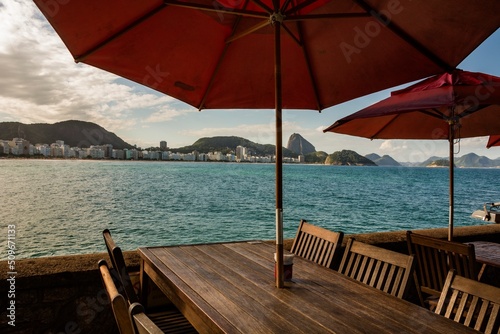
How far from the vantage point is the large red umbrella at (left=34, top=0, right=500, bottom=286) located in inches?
84.9

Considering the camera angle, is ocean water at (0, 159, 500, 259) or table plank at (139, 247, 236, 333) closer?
Result: table plank at (139, 247, 236, 333)

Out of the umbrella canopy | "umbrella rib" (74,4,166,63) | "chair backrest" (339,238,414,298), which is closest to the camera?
"chair backrest" (339,238,414,298)

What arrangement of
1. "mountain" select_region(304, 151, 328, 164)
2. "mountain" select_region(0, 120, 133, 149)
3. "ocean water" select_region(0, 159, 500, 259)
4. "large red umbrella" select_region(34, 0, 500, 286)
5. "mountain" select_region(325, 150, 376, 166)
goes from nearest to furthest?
"large red umbrella" select_region(34, 0, 500, 286) < "ocean water" select_region(0, 159, 500, 259) < "mountain" select_region(0, 120, 133, 149) < "mountain" select_region(325, 150, 376, 166) < "mountain" select_region(304, 151, 328, 164)

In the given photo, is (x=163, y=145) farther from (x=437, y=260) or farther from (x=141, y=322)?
(x=141, y=322)

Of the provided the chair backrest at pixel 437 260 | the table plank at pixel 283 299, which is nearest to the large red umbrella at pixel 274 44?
the table plank at pixel 283 299

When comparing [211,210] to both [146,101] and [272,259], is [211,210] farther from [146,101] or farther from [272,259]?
[146,101]

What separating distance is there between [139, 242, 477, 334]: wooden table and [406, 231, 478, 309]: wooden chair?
112cm

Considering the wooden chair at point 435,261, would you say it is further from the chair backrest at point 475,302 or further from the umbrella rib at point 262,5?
the umbrella rib at point 262,5

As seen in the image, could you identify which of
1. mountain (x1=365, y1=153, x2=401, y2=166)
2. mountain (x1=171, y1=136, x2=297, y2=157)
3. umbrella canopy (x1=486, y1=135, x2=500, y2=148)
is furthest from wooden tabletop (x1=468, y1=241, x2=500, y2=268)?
mountain (x1=365, y1=153, x2=401, y2=166)

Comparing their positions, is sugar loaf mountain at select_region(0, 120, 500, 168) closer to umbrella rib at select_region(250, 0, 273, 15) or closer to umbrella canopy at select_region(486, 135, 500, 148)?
umbrella rib at select_region(250, 0, 273, 15)

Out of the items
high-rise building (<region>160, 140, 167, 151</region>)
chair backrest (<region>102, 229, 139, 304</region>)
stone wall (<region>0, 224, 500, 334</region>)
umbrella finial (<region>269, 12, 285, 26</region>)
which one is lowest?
stone wall (<region>0, 224, 500, 334</region>)

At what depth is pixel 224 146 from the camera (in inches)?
4264

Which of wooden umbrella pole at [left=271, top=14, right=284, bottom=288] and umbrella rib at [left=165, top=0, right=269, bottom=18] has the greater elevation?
umbrella rib at [left=165, top=0, right=269, bottom=18]

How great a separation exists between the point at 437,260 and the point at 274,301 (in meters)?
1.97
